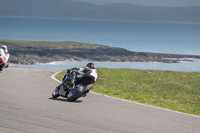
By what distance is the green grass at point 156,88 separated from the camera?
60.3 feet

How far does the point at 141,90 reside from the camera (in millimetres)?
22344

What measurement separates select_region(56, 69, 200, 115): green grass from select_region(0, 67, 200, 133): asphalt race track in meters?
2.54

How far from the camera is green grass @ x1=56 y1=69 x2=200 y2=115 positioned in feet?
60.3

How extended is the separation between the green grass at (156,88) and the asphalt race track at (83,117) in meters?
2.54

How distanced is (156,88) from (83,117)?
11.7 m

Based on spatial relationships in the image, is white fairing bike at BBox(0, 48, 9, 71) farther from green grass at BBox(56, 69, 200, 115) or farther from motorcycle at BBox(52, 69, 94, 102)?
motorcycle at BBox(52, 69, 94, 102)

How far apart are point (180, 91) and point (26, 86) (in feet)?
27.3

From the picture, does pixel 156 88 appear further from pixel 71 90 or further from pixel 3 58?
pixel 71 90

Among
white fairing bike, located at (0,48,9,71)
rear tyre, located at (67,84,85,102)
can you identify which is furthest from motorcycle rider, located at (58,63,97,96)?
white fairing bike, located at (0,48,9,71)

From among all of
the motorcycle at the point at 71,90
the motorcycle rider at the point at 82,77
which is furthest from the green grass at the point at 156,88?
the motorcycle at the point at 71,90

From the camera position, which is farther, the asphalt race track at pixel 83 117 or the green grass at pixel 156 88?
the green grass at pixel 156 88

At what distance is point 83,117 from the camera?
12.2 meters

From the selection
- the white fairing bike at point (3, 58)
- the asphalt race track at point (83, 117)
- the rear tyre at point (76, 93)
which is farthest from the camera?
the white fairing bike at point (3, 58)

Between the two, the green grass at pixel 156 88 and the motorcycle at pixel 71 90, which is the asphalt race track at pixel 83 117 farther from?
the green grass at pixel 156 88
